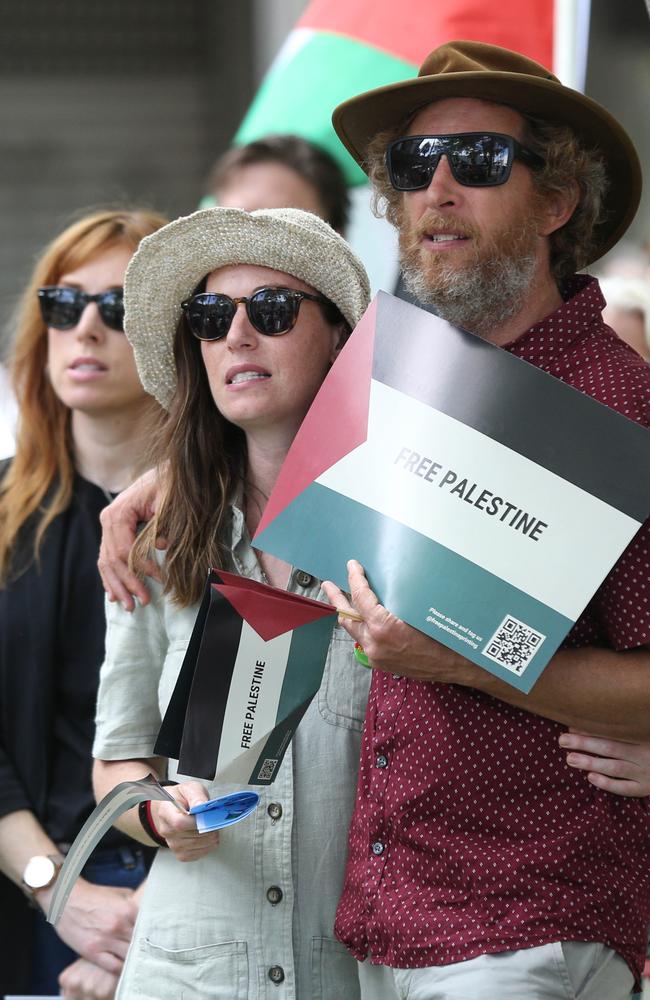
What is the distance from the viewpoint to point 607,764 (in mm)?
2117

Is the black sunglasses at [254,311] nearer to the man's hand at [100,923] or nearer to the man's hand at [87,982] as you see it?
the man's hand at [100,923]

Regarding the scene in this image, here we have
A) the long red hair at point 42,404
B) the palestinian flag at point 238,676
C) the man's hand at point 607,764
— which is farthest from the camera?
the long red hair at point 42,404

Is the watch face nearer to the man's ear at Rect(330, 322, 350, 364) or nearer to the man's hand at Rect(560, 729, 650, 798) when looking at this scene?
the man's ear at Rect(330, 322, 350, 364)

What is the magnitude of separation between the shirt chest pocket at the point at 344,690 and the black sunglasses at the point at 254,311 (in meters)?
0.58

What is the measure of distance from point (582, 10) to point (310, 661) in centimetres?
275

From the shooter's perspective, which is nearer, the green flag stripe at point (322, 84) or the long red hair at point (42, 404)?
the long red hair at point (42, 404)

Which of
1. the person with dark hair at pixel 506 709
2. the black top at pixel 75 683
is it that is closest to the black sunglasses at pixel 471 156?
the person with dark hair at pixel 506 709

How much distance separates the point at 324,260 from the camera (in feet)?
8.89

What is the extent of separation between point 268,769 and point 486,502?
0.59m

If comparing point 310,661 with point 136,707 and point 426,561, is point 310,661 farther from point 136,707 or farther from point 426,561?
point 136,707

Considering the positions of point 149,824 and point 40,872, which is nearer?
point 149,824

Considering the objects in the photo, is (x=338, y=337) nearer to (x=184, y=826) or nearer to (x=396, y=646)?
(x=396, y=646)

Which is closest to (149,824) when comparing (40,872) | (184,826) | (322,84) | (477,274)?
(184,826)

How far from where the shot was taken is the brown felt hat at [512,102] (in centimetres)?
235
